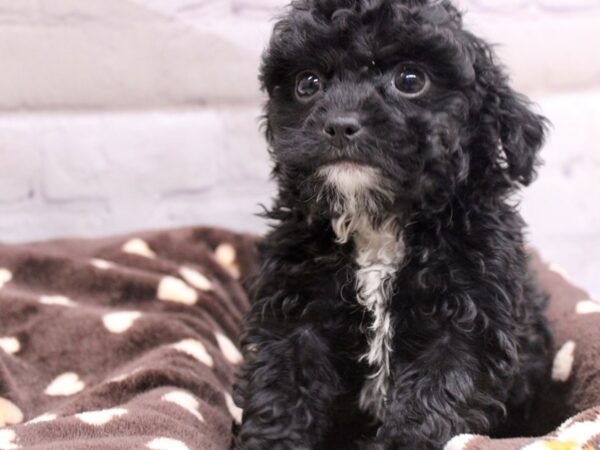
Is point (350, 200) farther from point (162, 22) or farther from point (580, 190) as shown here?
point (580, 190)

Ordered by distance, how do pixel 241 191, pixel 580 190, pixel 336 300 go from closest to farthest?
pixel 336 300, pixel 241 191, pixel 580 190

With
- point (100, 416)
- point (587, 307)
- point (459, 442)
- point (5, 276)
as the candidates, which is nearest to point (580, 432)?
point (459, 442)

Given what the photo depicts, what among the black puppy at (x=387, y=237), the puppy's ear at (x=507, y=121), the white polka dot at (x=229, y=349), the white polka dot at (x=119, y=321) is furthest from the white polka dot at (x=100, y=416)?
the puppy's ear at (x=507, y=121)

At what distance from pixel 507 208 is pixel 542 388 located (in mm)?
525

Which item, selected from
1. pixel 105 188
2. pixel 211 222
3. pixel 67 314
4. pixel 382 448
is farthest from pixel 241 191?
pixel 382 448

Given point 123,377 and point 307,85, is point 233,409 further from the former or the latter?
point 307,85

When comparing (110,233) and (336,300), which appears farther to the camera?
(110,233)

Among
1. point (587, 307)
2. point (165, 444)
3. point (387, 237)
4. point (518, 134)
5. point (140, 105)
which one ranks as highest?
point (518, 134)

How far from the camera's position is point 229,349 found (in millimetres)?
2377

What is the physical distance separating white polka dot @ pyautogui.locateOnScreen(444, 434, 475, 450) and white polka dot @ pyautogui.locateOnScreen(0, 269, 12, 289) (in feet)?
4.63

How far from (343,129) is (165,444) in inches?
27.5

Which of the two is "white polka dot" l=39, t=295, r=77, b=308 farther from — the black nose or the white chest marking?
the black nose

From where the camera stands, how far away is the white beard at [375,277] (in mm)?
1768

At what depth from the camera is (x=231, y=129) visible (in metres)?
2.83
